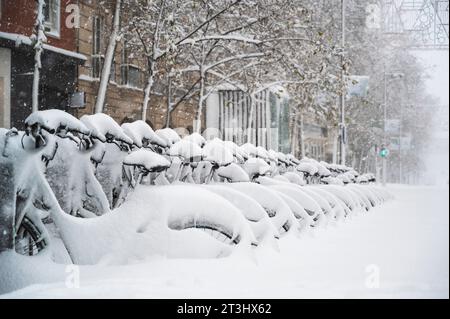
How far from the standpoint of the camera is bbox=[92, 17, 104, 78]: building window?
49.2 ft

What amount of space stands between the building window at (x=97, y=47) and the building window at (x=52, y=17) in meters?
1.07

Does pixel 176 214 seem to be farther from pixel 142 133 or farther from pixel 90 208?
pixel 142 133

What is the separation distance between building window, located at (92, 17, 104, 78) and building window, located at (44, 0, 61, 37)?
3.51ft

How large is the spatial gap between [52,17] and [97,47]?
2.03 meters

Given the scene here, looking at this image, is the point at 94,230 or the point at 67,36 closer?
the point at 94,230

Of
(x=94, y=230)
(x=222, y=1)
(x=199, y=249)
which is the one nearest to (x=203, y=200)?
(x=199, y=249)

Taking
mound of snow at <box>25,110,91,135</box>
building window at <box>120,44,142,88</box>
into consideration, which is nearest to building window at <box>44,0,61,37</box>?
building window at <box>120,44,142,88</box>

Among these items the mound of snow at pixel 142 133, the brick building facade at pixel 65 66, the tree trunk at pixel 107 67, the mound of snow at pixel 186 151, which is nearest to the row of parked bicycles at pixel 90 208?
the mound of snow at pixel 142 133

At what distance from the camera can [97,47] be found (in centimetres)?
1552

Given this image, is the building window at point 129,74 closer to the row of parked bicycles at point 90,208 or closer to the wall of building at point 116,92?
the wall of building at point 116,92

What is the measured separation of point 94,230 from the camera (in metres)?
3.96

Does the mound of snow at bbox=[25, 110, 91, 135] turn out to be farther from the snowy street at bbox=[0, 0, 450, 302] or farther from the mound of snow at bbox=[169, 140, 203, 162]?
the mound of snow at bbox=[169, 140, 203, 162]

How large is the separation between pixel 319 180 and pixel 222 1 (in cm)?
409
